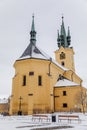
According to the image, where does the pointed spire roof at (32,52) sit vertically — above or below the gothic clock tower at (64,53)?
below

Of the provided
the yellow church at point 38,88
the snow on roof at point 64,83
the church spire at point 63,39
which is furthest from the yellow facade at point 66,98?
the church spire at point 63,39

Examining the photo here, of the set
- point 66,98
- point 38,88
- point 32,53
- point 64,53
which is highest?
point 64,53

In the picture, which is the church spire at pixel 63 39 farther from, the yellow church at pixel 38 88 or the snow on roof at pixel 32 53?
the snow on roof at pixel 32 53

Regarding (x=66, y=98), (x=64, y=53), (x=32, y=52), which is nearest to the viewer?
(x=66, y=98)

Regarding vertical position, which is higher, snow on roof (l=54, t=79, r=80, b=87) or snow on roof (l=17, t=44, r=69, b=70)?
snow on roof (l=17, t=44, r=69, b=70)

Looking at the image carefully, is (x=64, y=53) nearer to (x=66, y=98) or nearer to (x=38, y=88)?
(x=66, y=98)

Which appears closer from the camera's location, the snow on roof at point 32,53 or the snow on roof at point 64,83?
the snow on roof at point 32,53

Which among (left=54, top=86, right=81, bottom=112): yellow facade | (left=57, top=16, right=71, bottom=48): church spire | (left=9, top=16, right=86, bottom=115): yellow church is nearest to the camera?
(left=9, top=16, right=86, bottom=115): yellow church

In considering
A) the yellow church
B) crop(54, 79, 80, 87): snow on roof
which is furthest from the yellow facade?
crop(54, 79, 80, 87): snow on roof

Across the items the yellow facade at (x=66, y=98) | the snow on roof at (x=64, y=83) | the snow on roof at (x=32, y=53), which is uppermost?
the snow on roof at (x=32, y=53)

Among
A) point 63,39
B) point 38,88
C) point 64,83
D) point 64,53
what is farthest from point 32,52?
point 63,39

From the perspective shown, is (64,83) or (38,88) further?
(64,83)

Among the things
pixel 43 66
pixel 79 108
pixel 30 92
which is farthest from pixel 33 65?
pixel 79 108

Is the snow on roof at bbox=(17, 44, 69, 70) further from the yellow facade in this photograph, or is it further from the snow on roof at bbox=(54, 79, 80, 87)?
the yellow facade
